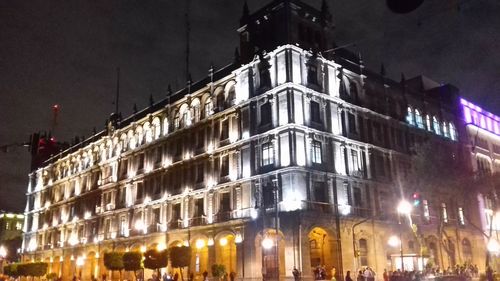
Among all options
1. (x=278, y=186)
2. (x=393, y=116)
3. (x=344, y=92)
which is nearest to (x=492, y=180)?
(x=393, y=116)

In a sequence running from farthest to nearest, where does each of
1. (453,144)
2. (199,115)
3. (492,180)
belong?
(453,144), (199,115), (492,180)

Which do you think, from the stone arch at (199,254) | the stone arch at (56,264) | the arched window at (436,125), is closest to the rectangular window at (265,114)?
the stone arch at (199,254)

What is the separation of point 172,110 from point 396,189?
2577 centimetres

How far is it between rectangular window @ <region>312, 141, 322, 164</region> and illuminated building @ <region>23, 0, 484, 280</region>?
0.39ft

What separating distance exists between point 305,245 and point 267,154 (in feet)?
28.0

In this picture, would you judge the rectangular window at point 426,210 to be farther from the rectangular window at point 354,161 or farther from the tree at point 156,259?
the tree at point 156,259

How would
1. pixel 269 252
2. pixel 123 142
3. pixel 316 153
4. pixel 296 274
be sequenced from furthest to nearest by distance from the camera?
1. pixel 123 142
2. pixel 316 153
3. pixel 269 252
4. pixel 296 274

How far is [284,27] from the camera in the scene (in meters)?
42.8

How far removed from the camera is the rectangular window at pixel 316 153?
40.3 metres

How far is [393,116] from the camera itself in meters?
50.6

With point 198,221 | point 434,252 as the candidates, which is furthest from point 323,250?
point 434,252

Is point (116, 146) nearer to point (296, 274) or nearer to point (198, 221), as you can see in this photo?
point (198, 221)

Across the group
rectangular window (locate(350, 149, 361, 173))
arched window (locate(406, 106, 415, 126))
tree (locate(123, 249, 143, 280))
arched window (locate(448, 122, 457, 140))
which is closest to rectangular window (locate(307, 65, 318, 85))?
rectangular window (locate(350, 149, 361, 173))

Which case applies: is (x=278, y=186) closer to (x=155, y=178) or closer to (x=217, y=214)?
(x=217, y=214)
